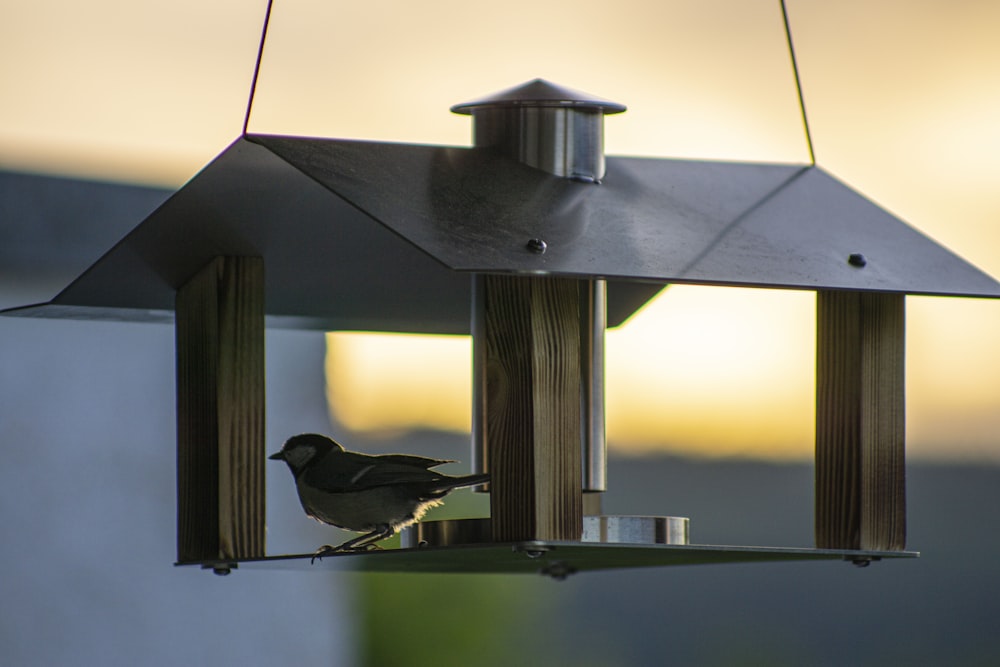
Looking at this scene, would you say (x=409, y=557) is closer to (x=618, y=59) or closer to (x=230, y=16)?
(x=618, y=59)

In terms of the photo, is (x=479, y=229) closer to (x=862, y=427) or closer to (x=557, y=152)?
(x=557, y=152)

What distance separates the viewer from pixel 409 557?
2.37 metres

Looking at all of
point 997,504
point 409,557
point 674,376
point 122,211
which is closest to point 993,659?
point 997,504

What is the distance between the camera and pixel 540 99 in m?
2.63

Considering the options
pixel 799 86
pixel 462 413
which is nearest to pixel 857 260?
pixel 799 86

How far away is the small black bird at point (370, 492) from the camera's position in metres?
2.50

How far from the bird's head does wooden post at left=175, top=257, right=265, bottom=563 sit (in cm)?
5

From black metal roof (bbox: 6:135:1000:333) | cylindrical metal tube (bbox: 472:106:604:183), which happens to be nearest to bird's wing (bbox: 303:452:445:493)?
black metal roof (bbox: 6:135:1000:333)

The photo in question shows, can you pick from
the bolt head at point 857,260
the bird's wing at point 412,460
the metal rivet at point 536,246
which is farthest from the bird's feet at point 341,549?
the bolt head at point 857,260

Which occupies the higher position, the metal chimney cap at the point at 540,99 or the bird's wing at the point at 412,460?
the metal chimney cap at the point at 540,99

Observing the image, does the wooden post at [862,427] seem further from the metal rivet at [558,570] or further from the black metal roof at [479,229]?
the metal rivet at [558,570]

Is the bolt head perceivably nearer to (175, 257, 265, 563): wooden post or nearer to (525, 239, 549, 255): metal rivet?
(525, 239, 549, 255): metal rivet

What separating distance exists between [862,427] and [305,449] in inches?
36.0

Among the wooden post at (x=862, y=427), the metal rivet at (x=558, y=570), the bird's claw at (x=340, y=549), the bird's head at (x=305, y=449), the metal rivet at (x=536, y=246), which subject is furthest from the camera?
the metal rivet at (x=558, y=570)
